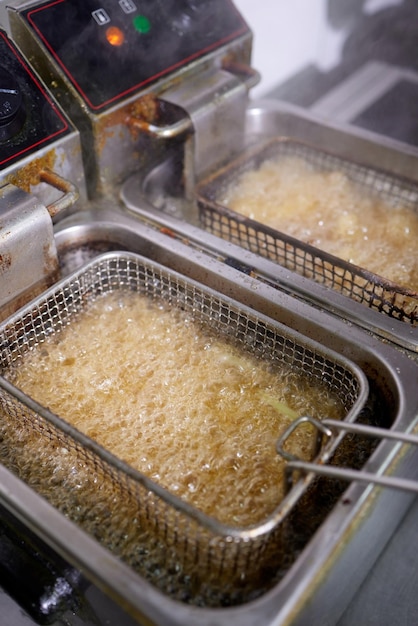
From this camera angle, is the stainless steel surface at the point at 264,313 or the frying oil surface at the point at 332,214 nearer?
the stainless steel surface at the point at 264,313

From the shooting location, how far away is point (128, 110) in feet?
5.12

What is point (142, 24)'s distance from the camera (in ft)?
5.19

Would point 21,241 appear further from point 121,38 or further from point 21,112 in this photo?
point 121,38

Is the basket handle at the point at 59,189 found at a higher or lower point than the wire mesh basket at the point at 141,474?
higher

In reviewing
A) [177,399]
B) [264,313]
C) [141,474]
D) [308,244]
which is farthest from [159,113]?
[141,474]

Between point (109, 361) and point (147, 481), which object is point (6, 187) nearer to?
point (109, 361)

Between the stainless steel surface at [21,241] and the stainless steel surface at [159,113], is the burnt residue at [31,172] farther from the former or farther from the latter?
the stainless steel surface at [159,113]

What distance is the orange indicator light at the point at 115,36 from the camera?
1.52 meters

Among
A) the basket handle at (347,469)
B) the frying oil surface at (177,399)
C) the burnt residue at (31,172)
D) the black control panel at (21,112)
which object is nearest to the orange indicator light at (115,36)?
the black control panel at (21,112)

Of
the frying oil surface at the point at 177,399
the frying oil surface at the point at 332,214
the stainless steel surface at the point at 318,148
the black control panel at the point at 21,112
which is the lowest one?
the frying oil surface at the point at 177,399

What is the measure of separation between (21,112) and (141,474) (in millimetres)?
891

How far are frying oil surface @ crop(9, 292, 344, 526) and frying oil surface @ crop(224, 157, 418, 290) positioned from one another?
46cm

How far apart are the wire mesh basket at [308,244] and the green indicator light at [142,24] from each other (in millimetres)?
430

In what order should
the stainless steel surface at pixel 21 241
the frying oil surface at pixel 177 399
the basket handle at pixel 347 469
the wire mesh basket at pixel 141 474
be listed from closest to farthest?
the basket handle at pixel 347 469, the wire mesh basket at pixel 141 474, the frying oil surface at pixel 177 399, the stainless steel surface at pixel 21 241
